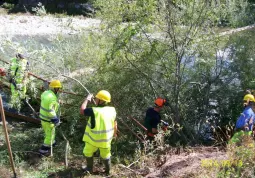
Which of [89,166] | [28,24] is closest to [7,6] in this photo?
[28,24]

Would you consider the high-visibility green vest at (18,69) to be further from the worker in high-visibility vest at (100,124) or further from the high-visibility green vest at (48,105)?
the worker in high-visibility vest at (100,124)

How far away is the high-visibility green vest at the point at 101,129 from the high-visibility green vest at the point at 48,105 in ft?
3.92

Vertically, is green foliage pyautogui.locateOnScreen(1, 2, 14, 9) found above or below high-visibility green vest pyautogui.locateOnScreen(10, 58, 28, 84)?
above

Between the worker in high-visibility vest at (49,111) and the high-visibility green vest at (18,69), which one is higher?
the high-visibility green vest at (18,69)

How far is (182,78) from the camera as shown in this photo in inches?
340

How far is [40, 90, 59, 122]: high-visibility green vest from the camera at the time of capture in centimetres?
680

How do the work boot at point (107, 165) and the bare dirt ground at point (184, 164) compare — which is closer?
the bare dirt ground at point (184, 164)

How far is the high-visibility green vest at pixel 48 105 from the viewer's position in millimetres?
6803

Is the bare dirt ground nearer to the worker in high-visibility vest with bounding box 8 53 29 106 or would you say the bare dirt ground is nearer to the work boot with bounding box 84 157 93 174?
the work boot with bounding box 84 157 93 174

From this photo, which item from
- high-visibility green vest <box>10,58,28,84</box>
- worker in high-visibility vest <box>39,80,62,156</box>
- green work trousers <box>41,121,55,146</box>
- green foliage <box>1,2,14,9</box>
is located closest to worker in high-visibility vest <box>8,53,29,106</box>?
high-visibility green vest <box>10,58,28,84</box>

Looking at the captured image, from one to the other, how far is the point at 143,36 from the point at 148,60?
539 mm

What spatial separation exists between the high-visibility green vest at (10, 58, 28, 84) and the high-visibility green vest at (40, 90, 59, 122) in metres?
0.93

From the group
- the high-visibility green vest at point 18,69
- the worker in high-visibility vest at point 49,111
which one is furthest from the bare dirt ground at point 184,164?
the high-visibility green vest at point 18,69

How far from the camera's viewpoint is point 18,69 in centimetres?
771
